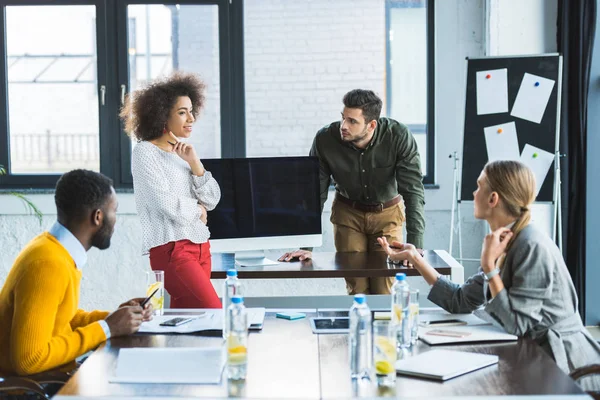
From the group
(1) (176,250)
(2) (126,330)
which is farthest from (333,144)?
(2) (126,330)

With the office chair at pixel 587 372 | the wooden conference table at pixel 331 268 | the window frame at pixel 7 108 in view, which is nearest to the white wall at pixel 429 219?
the window frame at pixel 7 108

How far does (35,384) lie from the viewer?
202cm

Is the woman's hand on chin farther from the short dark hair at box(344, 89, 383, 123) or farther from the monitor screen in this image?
the short dark hair at box(344, 89, 383, 123)

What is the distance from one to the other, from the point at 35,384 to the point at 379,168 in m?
2.35

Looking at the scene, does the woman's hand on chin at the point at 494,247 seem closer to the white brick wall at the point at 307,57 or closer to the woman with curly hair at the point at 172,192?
the woman with curly hair at the point at 172,192

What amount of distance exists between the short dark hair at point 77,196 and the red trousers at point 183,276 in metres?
0.70

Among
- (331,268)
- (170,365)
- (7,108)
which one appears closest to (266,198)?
(331,268)

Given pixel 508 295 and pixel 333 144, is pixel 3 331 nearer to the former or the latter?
pixel 508 295

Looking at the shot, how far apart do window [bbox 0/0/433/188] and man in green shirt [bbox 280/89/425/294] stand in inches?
53.3

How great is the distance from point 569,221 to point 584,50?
101 cm

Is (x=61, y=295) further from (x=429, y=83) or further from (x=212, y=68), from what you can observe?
(x=429, y=83)

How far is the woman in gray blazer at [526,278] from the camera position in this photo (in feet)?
7.45

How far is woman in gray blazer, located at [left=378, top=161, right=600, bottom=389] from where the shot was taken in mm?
2270

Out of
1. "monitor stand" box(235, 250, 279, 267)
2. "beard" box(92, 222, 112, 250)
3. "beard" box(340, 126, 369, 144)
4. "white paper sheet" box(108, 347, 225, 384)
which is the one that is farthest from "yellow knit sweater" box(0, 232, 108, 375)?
"beard" box(340, 126, 369, 144)
